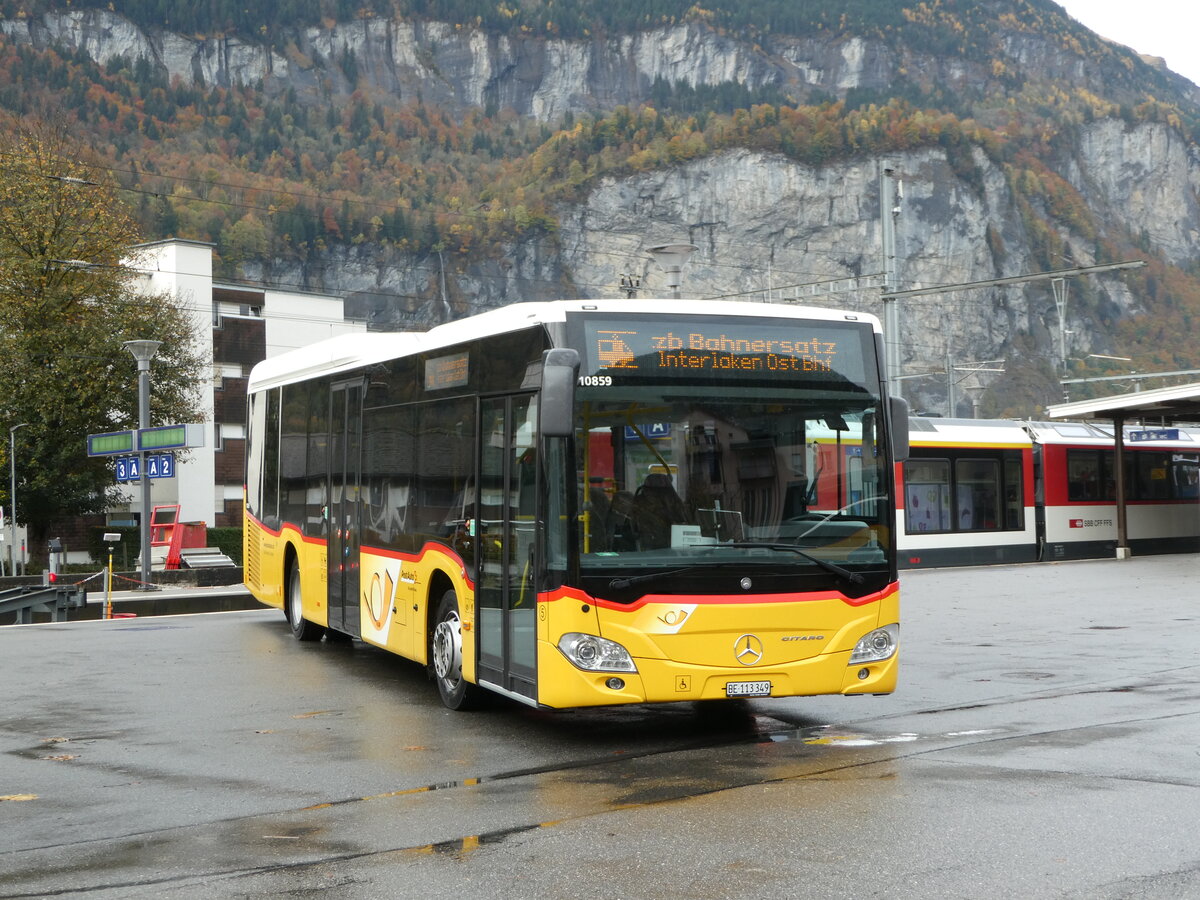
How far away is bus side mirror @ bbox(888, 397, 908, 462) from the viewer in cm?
969

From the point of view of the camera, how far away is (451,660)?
1081 centimetres

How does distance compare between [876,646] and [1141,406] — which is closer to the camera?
[876,646]

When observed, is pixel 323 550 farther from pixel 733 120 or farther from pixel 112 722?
pixel 733 120

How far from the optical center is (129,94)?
15325 centimetres

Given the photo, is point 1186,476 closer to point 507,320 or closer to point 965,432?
point 965,432

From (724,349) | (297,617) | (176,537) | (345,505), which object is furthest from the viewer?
(176,537)

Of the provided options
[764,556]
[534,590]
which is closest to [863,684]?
[764,556]

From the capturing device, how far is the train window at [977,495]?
1256 inches

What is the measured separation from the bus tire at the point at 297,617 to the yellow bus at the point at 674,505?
228 inches

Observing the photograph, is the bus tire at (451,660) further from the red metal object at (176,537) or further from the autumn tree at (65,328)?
the autumn tree at (65,328)

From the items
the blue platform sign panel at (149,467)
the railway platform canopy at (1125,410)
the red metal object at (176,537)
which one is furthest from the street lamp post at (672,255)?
the red metal object at (176,537)

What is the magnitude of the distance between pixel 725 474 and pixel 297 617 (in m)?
8.25

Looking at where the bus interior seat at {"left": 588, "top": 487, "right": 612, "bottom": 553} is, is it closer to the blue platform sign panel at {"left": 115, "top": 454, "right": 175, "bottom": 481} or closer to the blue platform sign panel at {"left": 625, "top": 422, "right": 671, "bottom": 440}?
the blue platform sign panel at {"left": 625, "top": 422, "right": 671, "bottom": 440}

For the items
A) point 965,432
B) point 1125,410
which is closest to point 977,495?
point 965,432
